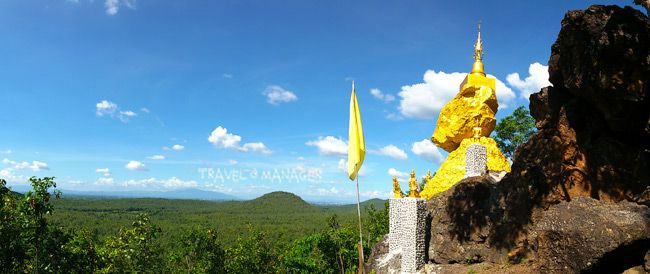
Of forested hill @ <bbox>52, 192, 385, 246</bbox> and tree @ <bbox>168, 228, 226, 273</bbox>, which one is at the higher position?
tree @ <bbox>168, 228, 226, 273</bbox>

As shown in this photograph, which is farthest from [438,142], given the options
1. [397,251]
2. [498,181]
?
[397,251]

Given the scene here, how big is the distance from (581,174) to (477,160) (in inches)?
227

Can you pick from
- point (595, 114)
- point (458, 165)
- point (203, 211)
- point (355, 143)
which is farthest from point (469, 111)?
point (203, 211)

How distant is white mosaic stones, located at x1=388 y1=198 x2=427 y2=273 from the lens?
57.1 ft

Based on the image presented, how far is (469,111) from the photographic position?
21266 mm

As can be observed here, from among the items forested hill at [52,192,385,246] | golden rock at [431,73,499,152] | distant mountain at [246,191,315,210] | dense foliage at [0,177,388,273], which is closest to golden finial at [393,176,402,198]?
dense foliage at [0,177,388,273]

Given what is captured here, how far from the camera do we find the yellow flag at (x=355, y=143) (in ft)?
20.0

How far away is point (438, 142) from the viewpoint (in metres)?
22.8

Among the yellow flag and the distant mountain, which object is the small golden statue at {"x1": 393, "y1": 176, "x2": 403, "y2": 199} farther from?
the distant mountain

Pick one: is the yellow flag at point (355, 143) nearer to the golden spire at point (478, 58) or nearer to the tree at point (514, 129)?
the golden spire at point (478, 58)

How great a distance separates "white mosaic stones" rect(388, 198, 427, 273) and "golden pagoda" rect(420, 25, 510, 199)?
3.44 m

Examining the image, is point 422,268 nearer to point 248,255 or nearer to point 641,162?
point 641,162

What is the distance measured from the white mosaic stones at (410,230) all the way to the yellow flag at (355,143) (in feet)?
39.7

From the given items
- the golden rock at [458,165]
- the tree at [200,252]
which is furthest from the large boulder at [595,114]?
the tree at [200,252]
